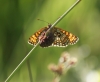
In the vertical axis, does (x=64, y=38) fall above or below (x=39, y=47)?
above

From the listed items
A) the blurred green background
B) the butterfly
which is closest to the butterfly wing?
the butterfly

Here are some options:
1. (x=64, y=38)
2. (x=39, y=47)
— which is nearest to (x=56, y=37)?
(x=64, y=38)

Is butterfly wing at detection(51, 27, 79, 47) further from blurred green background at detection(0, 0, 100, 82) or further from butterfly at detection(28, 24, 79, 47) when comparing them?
blurred green background at detection(0, 0, 100, 82)

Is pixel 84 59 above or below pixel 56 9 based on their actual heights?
below

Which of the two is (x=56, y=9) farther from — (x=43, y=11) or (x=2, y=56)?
(x=2, y=56)

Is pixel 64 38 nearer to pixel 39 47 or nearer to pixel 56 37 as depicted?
pixel 56 37

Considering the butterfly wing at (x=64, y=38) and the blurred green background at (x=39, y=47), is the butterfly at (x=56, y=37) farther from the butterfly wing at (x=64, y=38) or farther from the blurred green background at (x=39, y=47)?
the blurred green background at (x=39, y=47)

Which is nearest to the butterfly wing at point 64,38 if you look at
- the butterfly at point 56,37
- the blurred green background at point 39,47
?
the butterfly at point 56,37

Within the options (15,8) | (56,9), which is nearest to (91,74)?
(56,9)

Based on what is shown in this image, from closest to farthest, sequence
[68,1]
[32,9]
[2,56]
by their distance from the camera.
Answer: [2,56]
[32,9]
[68,1]
